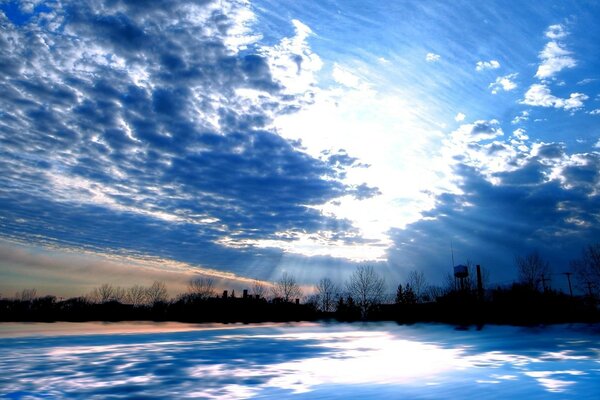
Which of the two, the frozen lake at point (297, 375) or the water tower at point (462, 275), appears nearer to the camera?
the frozen lake at point (297, 375)

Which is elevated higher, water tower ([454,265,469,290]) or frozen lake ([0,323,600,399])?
water tower ([454,265,469,290])

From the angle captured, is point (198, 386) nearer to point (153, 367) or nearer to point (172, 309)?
point (153, 367)

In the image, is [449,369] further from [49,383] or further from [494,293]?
[494,293]

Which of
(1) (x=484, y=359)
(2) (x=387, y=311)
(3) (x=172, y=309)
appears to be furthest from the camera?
(3) (x=172, y=309)

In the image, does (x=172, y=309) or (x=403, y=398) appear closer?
(x=403, y=398)

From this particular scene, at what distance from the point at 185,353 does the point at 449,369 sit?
8297 millimetres

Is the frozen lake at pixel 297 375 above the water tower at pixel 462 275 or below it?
below

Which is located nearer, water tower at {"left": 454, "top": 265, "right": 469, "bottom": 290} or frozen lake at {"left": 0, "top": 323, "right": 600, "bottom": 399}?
frozen lake at {"left": 0, "top": 323, "right": 600, "bottom": 399}

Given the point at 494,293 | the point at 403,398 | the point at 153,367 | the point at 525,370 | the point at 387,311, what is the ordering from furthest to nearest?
the point at 387,311 < the point at 494,293 < the point at 153,367 < the point at 525,370 < the point at 403,398

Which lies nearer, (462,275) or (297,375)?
(297,375)

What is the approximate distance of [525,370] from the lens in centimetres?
868

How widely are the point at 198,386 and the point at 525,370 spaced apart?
737 cm

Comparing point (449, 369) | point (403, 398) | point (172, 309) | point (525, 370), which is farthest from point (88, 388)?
point (172, 309)

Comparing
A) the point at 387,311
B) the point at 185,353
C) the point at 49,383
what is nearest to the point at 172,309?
the point at 387,311
